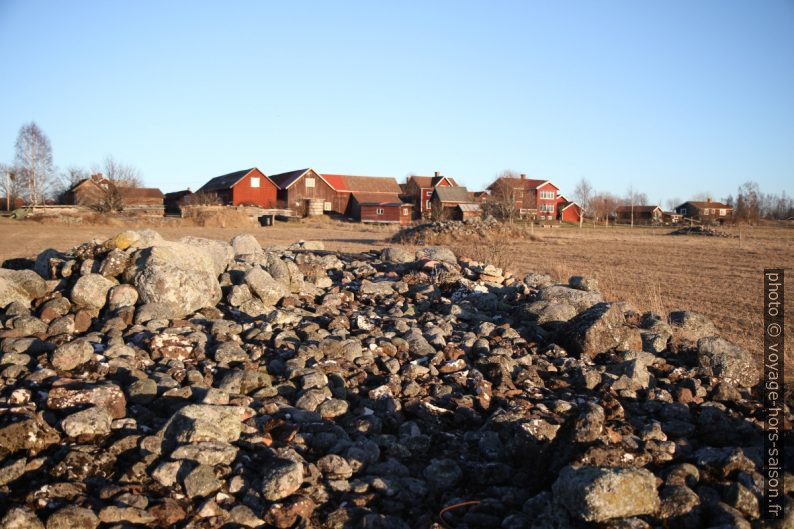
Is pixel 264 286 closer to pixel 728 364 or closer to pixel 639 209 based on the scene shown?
pixel 728 364

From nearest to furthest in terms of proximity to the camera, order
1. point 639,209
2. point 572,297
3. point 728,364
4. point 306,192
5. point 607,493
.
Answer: point 607,493 → point 728,364 → point 572,297 → point 306,192 → point 639,209

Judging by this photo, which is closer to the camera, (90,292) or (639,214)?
(90,292)

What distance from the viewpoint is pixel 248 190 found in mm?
54938

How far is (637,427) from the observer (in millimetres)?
4973

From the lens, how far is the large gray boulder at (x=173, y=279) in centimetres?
723

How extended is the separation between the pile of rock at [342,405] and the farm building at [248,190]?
46.8 meters

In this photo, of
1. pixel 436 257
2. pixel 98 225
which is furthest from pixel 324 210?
pixel 436 257

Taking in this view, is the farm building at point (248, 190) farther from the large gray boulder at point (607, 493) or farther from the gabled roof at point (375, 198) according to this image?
the large gray boulder at point (607, 493)

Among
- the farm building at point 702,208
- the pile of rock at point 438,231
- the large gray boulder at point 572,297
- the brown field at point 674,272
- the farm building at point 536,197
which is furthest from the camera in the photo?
the farm building at point 702,208

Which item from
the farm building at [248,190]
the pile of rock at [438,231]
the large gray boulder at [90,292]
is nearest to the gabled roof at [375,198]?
the farm building at [248,190]

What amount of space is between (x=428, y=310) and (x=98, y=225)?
35.9 metres

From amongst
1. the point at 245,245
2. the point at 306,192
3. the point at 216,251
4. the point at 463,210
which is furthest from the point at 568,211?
the point at 216,251

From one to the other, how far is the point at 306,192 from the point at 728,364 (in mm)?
52373

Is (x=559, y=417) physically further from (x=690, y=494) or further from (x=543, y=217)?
(x=543, y=217)
